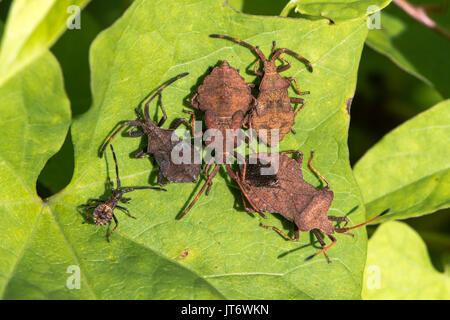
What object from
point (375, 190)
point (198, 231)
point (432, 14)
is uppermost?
point (432, 14)

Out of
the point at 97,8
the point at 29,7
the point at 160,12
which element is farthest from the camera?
the point at 97,8

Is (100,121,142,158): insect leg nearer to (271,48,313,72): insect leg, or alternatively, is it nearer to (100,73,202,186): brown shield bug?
(100,73,202,186): brown shield bug

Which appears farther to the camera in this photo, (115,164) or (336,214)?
(336,214)

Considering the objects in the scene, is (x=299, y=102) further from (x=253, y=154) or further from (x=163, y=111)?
(x=163, y=111)

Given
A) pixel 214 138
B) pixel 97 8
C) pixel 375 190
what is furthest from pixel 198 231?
pixel 97 8

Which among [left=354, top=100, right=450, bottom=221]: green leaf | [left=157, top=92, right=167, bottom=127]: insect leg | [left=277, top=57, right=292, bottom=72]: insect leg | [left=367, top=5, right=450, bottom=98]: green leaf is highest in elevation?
[left=367, top=5, right=450, bottom=98]: green leaf

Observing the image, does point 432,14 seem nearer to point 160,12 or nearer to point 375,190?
point 375,190

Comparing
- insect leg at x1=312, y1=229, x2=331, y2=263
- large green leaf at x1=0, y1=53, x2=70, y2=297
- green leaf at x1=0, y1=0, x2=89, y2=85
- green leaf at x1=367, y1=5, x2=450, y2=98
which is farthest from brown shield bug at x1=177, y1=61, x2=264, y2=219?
green leaf at x1=0, y1=0, x2=89, y2=85

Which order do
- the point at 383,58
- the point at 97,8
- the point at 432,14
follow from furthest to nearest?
the point at 383,58 < the point at 97,8 < the point at 432,14
